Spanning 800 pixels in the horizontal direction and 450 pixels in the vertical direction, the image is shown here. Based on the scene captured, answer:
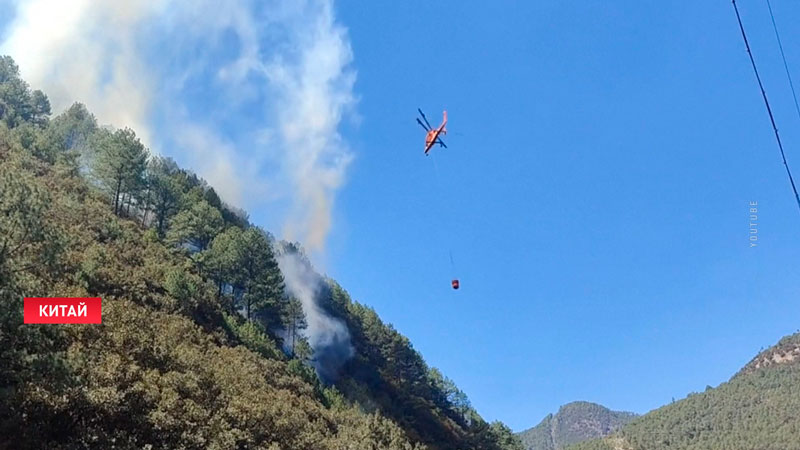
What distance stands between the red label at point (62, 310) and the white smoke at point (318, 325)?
62.6 meters

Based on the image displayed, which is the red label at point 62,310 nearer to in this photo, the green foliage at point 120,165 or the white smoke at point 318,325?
the green foliage at point 120,165

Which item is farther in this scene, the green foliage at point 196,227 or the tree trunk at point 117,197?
the green foliage at point 196,227

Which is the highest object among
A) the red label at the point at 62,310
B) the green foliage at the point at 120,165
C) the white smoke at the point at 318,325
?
the green foliage at the point at 120,165

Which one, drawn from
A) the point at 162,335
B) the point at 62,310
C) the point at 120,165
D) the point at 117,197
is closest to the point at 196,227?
the point at 117,197

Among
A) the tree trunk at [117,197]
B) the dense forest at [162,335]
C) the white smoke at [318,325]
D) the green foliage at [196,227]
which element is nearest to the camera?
the dense forest at [162,335]

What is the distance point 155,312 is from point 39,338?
24.1 meters

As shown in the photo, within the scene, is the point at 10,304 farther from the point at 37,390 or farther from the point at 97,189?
the point at 97,189

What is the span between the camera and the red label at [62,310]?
21875 mm

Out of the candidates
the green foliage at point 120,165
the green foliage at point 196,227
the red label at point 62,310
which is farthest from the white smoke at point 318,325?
the red label at point 62,310

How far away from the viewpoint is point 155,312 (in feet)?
145

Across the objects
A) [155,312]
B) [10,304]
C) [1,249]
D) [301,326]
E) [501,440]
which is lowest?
[501,440]

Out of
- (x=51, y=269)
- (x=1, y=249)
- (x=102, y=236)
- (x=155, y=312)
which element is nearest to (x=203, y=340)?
(x=155, y=312)

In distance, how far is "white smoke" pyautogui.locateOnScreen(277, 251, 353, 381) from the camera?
96.8m

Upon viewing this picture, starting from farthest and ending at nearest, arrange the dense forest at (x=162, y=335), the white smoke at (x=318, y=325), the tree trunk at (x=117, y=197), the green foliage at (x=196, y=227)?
the white smoke at (x=318, y=325)
the green foliage at (x=196, y=227)
the tree trunk at (x=117, y=197)
the dense forest at (x=162, y=335)
